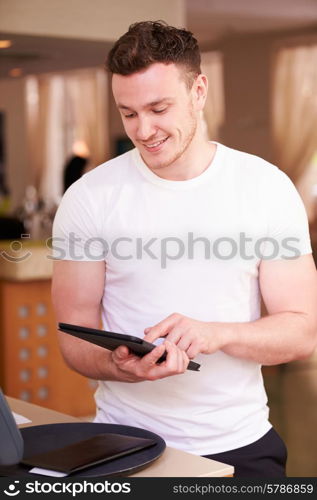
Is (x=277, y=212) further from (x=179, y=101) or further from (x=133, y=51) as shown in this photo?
(x=133, y=51)

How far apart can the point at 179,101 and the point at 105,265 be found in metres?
0.44

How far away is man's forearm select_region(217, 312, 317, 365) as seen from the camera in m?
1.90

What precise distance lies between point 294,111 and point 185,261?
842cm

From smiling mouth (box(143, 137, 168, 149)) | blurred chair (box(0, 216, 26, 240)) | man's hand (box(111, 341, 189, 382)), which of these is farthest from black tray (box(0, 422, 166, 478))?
blurred chair (box(0, 216, 26, 240))

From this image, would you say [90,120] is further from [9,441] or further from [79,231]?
[9,441]

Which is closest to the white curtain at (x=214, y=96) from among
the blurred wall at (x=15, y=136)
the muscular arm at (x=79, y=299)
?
the blurred wall at (x=15, y=136)

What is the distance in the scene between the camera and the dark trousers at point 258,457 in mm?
1961

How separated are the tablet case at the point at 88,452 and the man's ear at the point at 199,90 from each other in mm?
832

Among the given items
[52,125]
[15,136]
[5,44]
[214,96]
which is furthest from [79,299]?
[52,125]

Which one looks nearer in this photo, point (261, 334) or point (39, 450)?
point (39, 450)

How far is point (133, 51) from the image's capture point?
75.5 inches

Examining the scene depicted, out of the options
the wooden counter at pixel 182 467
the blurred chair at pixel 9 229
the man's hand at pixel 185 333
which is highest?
the blurred chair at pixel 9 229

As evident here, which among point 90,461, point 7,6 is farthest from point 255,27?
point 90,461

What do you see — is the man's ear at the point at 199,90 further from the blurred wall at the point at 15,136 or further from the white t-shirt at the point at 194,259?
the blurred wall at the point at 15,136
